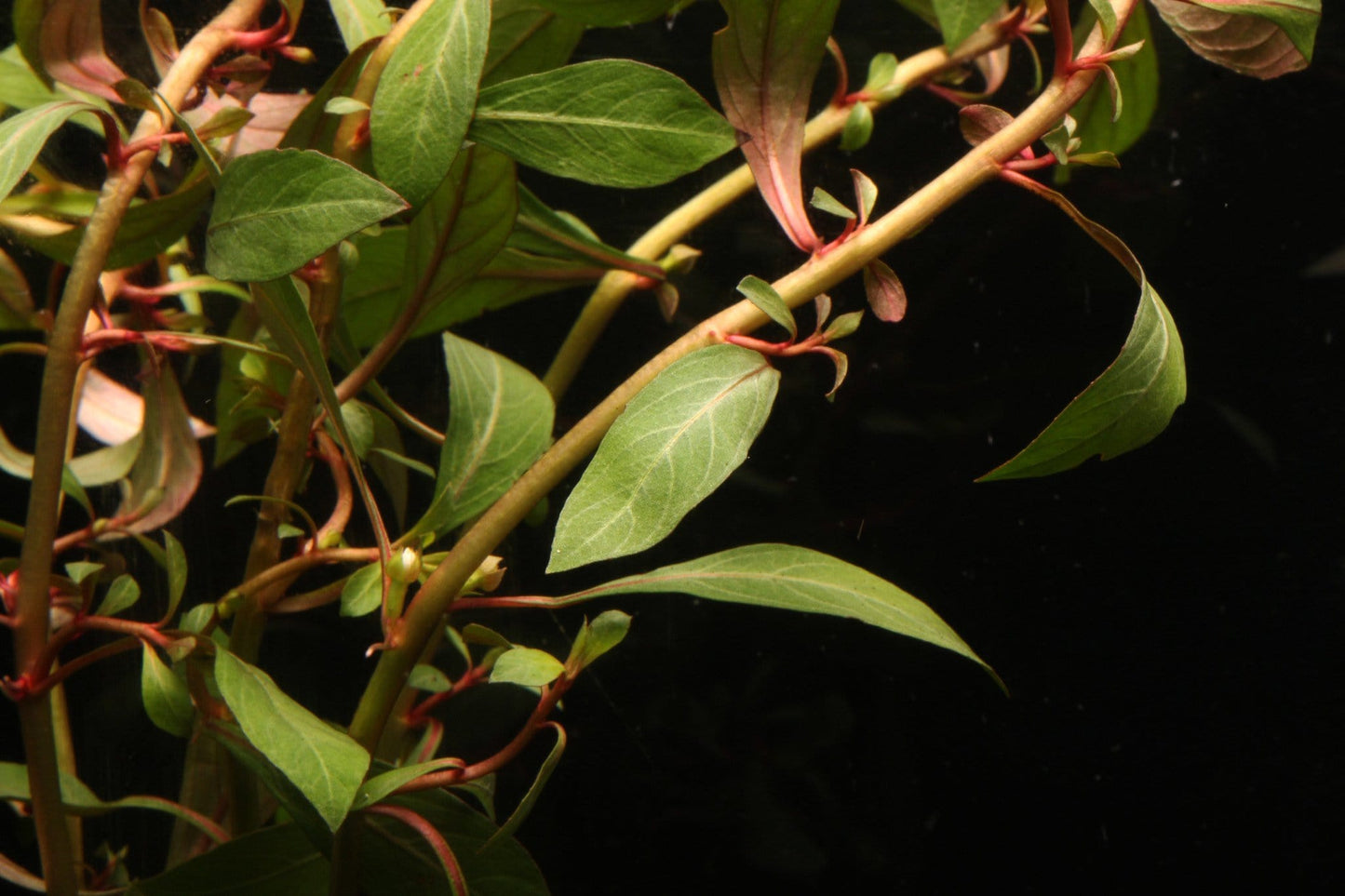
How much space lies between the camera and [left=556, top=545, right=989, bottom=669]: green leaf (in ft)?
1.13

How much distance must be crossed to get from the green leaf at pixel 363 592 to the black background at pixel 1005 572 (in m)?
0.23

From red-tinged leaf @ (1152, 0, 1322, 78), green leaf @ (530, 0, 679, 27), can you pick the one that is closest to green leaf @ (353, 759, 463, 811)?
green leaf @ (530, 0, 679, 27)

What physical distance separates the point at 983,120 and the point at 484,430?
0.75ft

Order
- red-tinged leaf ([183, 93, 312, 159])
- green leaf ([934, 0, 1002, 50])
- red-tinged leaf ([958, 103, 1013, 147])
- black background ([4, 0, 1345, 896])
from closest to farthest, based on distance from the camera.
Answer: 1. green leaf ([934, 0, 1002, 50])
2. red-tinged leaf ([958, 103, 1013, 147])
3. red-tinged leaf ([183, 93, 312, 159])
4. black background ([4, 0, 1345, 896])

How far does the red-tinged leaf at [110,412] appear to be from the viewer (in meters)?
0.55

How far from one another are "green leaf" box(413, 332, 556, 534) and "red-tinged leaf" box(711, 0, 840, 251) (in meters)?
0.13

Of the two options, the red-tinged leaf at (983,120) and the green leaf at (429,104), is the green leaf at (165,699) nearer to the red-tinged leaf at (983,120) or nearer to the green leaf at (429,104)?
the green leaf at (429,104)

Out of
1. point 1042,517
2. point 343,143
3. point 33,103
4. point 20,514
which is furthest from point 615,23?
point 20,514

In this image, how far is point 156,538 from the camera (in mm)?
574

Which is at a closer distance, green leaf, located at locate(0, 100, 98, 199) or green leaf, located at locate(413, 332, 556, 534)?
green leaf, located at locate(0, 100, 98, 199)

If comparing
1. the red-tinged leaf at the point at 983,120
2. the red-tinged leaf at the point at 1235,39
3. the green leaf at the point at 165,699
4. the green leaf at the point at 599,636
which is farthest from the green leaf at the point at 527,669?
the red-tinged leaf at the point at 1235,39

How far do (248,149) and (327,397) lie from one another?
0.20m

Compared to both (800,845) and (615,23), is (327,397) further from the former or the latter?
(800,845)

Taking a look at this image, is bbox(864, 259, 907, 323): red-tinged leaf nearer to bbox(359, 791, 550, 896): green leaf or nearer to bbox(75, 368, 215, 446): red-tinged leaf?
bbox(359, 791, 550, 896): green leaf
